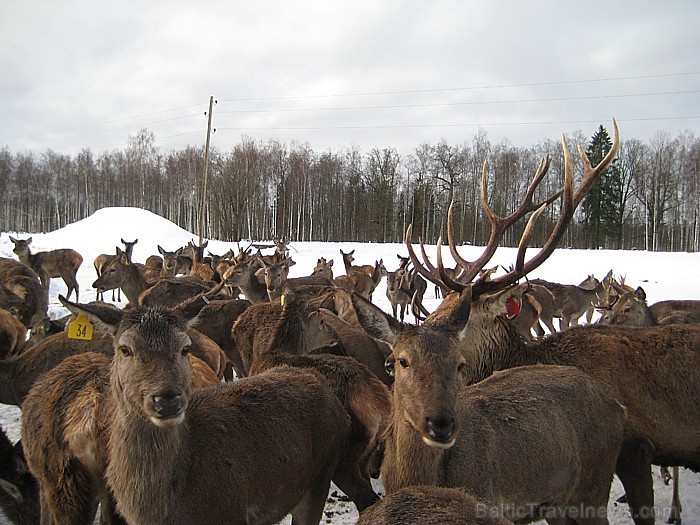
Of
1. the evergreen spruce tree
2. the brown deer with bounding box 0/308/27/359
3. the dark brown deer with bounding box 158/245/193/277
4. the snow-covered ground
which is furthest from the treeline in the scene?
the brown deer with bounding box 0/308/27/359

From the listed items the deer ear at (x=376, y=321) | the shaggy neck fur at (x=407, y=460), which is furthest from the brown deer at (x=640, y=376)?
the shaggy neck fur at (x=407, y=460)

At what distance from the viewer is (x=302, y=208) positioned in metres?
53.6

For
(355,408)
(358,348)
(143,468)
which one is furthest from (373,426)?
(358,348)

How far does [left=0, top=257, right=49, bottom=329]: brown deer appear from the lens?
8.91 metres

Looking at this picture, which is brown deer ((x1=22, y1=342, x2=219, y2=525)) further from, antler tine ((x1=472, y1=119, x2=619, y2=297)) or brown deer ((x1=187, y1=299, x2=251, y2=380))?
brown deer ((x1=187, y1=299, x2=251, y2=380))

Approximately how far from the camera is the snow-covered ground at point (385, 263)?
195 inches

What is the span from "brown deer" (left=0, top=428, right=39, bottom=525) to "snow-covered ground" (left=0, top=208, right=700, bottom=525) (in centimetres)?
203

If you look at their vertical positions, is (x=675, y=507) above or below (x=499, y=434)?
below

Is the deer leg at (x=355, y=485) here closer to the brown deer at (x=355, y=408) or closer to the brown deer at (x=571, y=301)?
the brown deer at (x=355, y=408)

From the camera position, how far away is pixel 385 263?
28.7 metres

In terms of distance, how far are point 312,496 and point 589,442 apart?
1.87 m

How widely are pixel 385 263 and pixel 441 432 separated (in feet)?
85.4

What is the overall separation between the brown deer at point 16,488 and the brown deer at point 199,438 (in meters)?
1.26

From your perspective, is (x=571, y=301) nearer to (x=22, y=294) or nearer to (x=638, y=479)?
(x=638, y=479)
